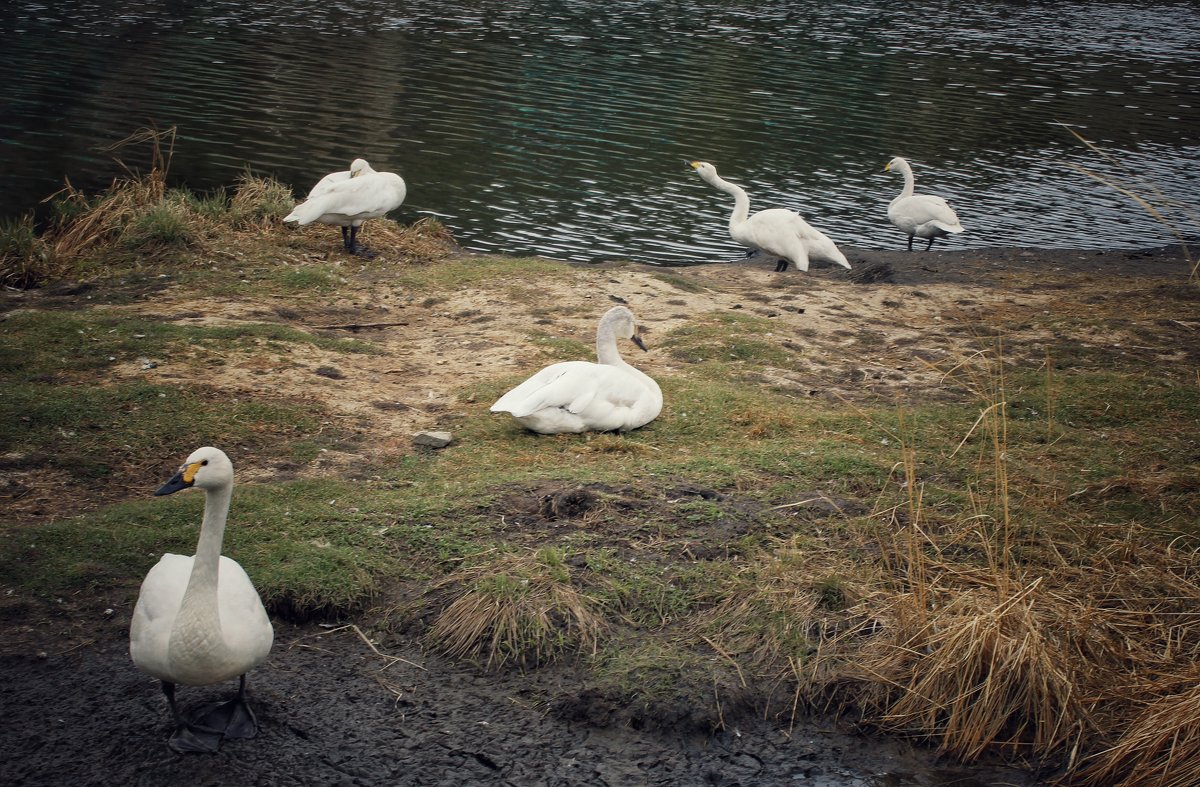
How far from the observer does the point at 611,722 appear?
4.53m

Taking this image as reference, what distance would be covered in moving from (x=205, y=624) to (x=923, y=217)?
40.5 feet

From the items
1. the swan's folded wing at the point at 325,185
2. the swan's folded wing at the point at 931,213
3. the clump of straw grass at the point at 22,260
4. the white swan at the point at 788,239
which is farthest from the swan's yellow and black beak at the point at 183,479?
the swan's folded wing at the point at 931,213

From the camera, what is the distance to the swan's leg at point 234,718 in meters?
4.27

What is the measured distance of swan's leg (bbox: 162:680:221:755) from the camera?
4.15 m

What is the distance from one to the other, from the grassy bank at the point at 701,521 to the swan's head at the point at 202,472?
0.90 m

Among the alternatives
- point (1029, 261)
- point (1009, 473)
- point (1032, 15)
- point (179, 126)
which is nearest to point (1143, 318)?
point (1029, 261)

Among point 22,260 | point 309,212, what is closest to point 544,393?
point 309,212

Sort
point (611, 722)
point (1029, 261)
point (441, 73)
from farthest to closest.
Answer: point (441, 73)
point (1029, 261)
point (611, 722)

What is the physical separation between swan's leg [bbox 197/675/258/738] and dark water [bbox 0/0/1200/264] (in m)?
9.47

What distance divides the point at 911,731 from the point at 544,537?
2.07 metres

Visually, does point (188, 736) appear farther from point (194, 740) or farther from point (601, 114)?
point (601, 114)

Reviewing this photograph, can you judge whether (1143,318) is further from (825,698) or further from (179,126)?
(179,126)

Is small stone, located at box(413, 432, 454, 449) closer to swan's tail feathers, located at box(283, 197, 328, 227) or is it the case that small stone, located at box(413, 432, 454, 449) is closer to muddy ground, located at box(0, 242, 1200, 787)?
muddy ground, located at box(0, 242, 1200, 787)

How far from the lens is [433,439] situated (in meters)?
6.88
